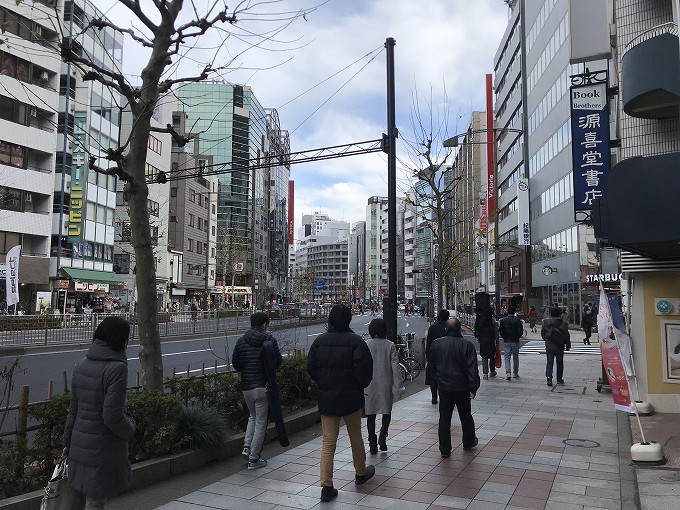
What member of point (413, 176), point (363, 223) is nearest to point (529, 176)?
point (413, 176)

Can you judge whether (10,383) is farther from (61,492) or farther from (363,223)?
(363,223)

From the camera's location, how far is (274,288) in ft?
398

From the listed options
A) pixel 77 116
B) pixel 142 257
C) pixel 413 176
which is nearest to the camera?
pixel 142 257

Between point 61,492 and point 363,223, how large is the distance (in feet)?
514

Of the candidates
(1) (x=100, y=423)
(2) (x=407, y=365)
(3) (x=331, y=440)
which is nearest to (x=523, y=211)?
(2) (x=407, y=365)

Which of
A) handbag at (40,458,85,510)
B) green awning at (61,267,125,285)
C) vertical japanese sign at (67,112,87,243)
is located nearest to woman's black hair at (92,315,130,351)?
handbag at (40,458,85,510)

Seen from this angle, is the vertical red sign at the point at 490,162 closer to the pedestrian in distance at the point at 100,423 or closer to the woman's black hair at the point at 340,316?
the woman's black hair at the point at 340,316

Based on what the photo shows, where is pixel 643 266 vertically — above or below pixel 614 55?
below

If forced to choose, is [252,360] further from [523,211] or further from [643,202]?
[523,211]

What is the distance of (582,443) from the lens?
7.88 m

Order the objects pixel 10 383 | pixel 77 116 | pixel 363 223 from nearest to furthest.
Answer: pixel 10 383 < pixel 77 116 < pixel 363 223

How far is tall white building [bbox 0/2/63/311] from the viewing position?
3625cm

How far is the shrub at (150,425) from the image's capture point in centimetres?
595

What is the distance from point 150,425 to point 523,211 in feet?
160
